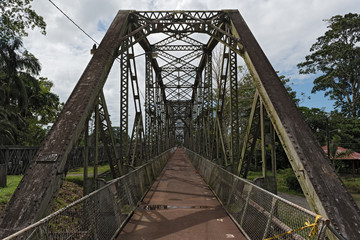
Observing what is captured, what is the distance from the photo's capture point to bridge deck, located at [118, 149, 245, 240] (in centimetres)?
530

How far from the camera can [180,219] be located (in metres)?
6.28

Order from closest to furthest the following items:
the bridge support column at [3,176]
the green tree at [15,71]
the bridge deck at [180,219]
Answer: the bridge deck at [180,219] → the bridge support column at [3,176] → the green tree at [15,71]

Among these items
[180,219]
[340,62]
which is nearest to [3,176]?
[180,219]

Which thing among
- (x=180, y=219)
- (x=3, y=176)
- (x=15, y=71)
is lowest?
(x=180, y=219)

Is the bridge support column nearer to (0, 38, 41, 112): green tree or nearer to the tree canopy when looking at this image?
the tree canopy

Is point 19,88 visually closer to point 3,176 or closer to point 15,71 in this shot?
point 15,71

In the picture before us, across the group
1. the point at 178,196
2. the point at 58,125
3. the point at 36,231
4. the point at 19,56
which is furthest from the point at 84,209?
the point at 19,56

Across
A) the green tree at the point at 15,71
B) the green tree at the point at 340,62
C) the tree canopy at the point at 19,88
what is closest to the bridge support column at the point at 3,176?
the tree canopy at the point at 19,88

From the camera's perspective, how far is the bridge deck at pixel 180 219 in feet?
17.4

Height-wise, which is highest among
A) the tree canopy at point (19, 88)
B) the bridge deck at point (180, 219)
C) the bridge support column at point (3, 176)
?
the tree canopy at point (19, 88)

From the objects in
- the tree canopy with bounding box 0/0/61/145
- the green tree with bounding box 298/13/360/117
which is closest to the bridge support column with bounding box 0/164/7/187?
the tree canopy with bounding box 0/0/61/145

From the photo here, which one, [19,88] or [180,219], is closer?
[180,219]

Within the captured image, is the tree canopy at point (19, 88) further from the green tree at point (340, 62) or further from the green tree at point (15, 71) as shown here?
the green tree at point (340, 62)

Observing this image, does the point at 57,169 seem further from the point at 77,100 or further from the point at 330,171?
the point at 330,171
